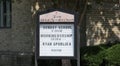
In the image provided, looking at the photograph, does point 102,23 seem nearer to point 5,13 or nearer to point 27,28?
point 27,28

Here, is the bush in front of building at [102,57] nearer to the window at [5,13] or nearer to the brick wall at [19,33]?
the brick wall at [19,33]

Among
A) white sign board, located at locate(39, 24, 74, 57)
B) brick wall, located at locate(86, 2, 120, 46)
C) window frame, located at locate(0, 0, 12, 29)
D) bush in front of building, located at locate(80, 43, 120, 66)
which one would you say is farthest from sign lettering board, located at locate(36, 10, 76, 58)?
window frame, located at locate(0, 0, 12, 29)

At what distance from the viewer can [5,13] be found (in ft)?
55.7

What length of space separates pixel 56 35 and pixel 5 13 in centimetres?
671

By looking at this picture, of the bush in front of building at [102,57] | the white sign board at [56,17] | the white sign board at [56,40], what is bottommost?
the bush in front of building at [102,57]

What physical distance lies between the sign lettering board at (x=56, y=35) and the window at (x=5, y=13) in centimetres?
629

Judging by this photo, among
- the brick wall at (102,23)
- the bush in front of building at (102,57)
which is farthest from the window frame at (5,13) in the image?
the bush in front of building at (102,57)

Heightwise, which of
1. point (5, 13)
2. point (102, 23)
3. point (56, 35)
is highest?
point (5, 13)

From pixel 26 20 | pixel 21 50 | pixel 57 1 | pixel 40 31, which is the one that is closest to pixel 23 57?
pixel 21 50

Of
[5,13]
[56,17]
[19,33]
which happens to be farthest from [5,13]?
[56,17]

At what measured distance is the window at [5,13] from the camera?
16875 mm

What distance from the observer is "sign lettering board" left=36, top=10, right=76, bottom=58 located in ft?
34.7

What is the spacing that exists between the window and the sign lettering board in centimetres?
629

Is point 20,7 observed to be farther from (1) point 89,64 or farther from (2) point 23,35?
(1) point 89,64
